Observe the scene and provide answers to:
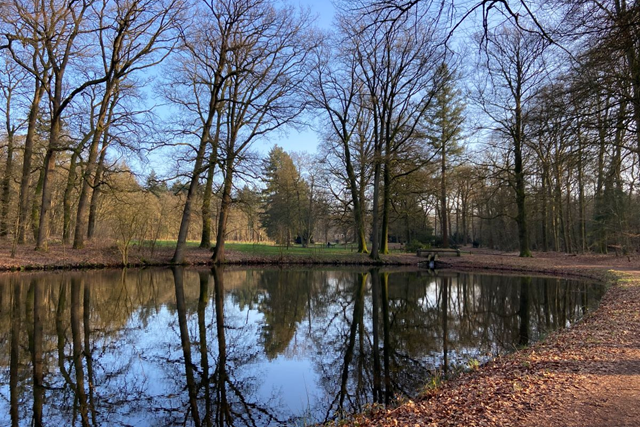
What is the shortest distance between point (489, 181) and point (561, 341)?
22.7m

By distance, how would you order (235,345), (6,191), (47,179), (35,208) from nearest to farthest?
(235,345) → (47,179) → (6,191) → (35,208)

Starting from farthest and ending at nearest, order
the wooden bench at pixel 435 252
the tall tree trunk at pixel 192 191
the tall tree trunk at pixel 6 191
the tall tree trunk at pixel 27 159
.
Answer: the wooden bench at pixel 435 252, the tall tree trunk at pixel 192 191, the tall tree trunk at pixel 27 159, the tall tree trunk at pixel 6 191

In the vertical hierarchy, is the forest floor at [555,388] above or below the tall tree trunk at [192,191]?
below

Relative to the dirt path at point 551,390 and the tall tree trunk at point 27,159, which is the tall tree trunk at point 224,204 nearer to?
the tall tree trunk at point 27,159

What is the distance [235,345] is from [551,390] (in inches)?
201

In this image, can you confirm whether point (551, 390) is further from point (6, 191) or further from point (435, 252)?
point (6, 191)

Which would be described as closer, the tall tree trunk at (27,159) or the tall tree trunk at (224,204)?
the tall tree trunk at (27,159)

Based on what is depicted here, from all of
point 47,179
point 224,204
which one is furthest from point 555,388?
point 47,179

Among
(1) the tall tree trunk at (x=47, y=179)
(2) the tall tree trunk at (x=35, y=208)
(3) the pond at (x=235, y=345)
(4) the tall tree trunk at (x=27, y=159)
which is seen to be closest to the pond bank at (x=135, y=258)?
(1) the tall tree trunk at (x=47, y=179)

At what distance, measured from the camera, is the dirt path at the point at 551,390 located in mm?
3424

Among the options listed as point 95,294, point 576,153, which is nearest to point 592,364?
point 576,153

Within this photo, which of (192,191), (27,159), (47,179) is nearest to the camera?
(47,179)

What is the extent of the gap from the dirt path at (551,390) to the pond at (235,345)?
0.87 metres

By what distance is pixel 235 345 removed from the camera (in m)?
7.38
